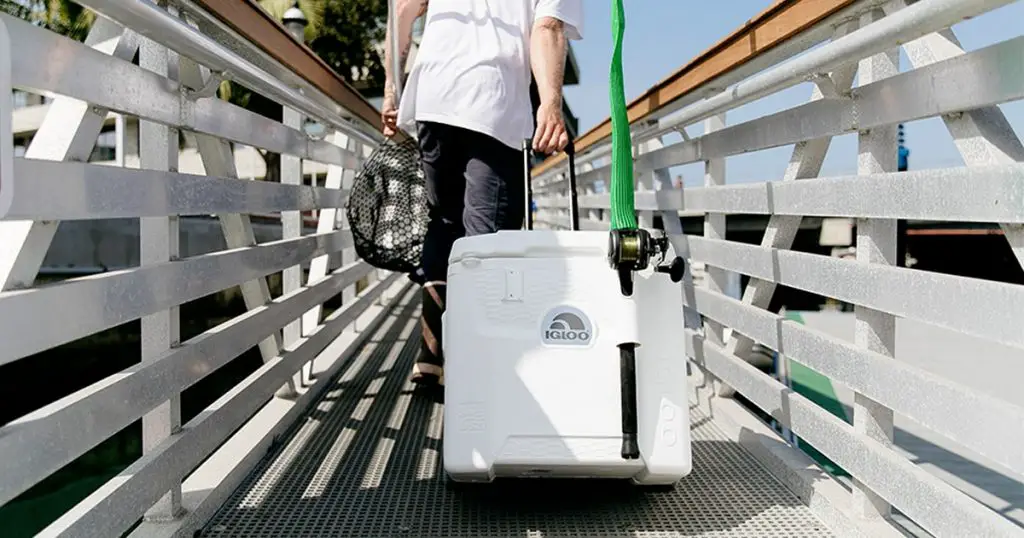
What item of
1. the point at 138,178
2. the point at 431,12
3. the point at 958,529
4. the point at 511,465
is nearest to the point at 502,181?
the point at 431,12

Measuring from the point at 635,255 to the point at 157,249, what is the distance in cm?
94

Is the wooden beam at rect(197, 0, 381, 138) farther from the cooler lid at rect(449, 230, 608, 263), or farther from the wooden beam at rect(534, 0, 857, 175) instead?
the wooden beam at rect(534, 0, 857, 175)

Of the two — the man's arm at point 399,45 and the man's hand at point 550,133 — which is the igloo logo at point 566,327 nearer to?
the man's hand at point 550,133

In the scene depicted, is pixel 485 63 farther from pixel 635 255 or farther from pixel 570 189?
pixel 635 255

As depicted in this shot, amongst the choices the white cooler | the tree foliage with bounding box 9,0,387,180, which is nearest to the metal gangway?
the white cooler

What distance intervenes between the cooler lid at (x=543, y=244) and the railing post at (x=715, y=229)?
1073 millimetres

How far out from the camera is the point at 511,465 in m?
1.85

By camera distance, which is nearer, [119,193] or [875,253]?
[119,193]

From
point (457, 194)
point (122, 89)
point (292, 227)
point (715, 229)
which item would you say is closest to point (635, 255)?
point (122, 89)

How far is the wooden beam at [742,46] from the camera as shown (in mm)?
1984

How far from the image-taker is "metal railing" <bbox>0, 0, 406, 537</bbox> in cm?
124

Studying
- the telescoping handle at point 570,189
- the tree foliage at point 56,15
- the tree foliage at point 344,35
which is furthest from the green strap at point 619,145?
the tree foliage at point 344,35

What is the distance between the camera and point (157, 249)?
1776mm

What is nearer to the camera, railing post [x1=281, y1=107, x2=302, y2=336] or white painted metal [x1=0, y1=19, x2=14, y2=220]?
white painted metal [x1=0, y1=19, x2=14, y2=220]
